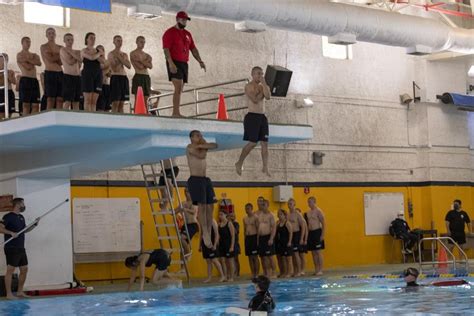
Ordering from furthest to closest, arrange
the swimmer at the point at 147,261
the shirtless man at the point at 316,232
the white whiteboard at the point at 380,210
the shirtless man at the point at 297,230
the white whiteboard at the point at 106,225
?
the white whiteboard at the point at 380,210, the shirtless man at the point at 316,232, the shirtless man at the point at 297,230, the white whiteboard at the point at 106,225, the swimmer at the point at 147,261

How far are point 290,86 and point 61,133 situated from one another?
11.8 m

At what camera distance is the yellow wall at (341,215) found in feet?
75.3

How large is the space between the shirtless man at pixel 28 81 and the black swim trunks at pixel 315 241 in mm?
8881

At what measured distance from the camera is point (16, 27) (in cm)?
2130

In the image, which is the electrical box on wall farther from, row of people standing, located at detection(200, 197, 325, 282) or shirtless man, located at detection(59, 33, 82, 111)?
shirtless man, located at detection(59, 33, 82, 111)

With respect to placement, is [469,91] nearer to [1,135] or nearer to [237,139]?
[237,139]

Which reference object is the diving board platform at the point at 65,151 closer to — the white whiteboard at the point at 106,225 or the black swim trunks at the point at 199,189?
the white whiteboard at the point at 106,225

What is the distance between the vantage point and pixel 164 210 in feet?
68.6

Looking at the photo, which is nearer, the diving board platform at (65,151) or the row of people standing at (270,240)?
the diving board platform at (65,151)

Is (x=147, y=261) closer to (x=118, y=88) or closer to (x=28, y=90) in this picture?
(x=118, y=88)

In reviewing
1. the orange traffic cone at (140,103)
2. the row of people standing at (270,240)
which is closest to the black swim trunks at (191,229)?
the row of people standing at (270,240)

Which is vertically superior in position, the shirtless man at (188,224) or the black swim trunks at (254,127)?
the black swim trunks at (254,127)

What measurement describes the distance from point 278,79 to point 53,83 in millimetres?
8629

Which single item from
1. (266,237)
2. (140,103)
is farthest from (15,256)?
(266,237)
